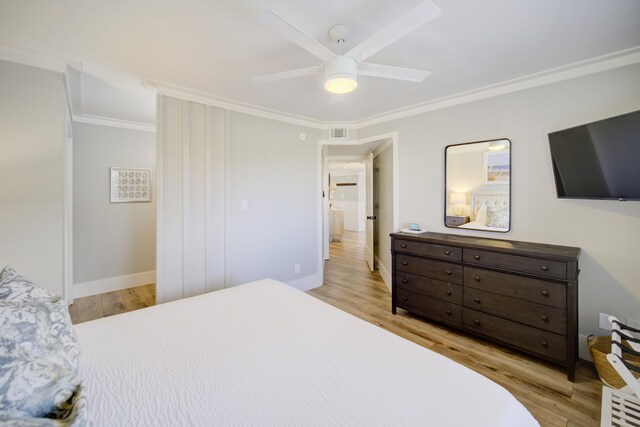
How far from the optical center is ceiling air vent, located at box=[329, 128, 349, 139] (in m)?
3.83

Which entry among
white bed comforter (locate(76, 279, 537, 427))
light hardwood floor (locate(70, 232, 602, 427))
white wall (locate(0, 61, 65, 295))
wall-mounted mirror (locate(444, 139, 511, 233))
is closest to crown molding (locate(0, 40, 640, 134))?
white wall (locate(0, 61, 65, 295))

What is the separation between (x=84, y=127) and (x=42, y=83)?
1.65 meters

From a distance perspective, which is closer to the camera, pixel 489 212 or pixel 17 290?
pixel 17 290

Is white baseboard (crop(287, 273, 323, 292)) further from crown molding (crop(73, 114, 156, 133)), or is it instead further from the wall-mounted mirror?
crown molding (crop(73, 114, 156, 133))

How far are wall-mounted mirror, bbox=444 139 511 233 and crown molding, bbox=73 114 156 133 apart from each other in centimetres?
407

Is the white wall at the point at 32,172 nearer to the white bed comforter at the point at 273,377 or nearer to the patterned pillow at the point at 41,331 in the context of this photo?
the white bed comforter at the point at 273,377

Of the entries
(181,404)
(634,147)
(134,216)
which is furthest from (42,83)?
(634,147)

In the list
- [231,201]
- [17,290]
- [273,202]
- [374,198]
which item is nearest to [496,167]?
[374,198]

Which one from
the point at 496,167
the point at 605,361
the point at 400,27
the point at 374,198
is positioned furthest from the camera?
the point at 374,198

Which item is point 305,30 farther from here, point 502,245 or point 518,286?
point 518,286

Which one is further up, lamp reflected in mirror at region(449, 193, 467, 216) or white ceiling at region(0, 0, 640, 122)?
white ceiling at region(0, 0, 640, 122)

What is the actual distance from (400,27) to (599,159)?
5.62ft

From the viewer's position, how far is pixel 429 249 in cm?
264

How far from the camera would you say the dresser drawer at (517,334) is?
195cm
